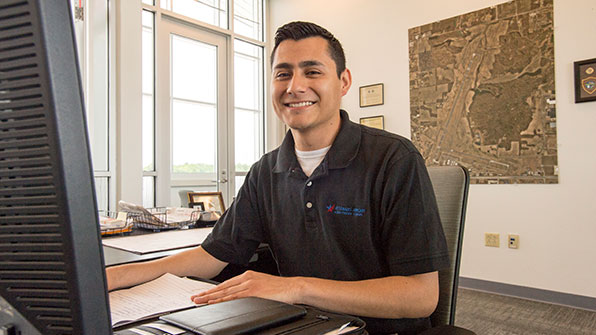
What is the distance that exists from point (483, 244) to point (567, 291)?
64 cm

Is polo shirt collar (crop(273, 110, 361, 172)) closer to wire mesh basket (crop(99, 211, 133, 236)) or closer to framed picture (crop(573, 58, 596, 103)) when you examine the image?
wire mesh basket (crop(99, 211, 133, 236))

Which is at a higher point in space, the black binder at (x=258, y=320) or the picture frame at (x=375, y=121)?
the picture frame at (x=375, y=121)

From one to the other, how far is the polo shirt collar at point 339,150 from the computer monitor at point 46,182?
0.89 meters

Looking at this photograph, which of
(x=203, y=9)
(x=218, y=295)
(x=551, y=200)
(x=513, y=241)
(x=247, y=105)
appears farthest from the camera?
(x=247, y=105)

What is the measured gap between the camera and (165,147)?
374cm

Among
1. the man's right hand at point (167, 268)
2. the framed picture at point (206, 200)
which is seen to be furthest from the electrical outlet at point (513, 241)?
the man's right hand at point (167, 268)

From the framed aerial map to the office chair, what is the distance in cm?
241

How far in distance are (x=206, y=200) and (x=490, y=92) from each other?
2.45m

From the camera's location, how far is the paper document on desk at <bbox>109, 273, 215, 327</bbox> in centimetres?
67

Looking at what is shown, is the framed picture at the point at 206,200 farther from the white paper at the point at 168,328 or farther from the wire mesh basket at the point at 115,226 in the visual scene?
the white paper at the point at 168,328

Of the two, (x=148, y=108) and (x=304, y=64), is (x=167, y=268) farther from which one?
(x=148, y=108)

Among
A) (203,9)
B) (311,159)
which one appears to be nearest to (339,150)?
(311,159)

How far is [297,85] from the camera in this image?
122 cm

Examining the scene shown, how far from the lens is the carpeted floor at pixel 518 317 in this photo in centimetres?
249
